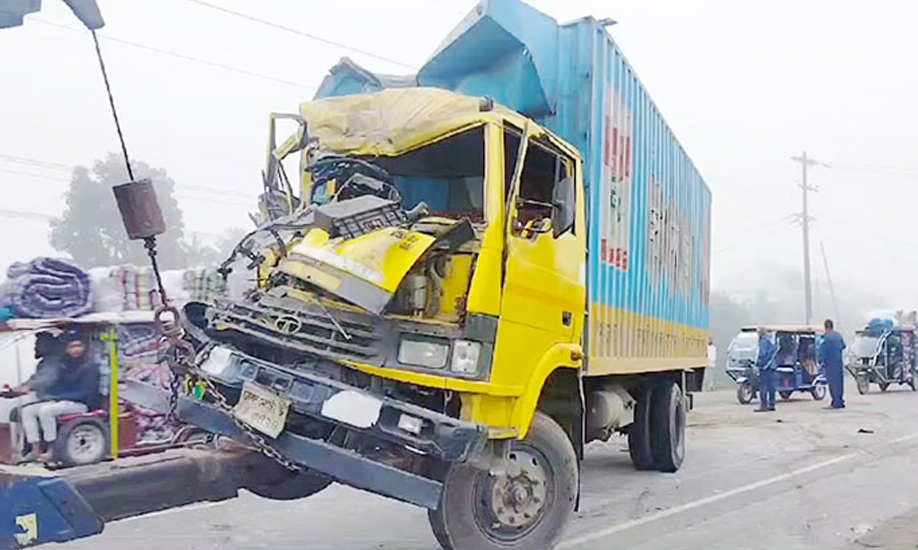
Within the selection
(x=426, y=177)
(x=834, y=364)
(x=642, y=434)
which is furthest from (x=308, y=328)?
(x=834, y=364)

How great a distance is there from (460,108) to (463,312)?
1295 millimetres

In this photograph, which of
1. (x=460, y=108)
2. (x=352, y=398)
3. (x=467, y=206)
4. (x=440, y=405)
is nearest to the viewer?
(x=352, y=398)

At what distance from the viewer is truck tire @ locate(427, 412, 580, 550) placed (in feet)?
16.8

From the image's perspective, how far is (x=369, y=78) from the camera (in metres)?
7.20

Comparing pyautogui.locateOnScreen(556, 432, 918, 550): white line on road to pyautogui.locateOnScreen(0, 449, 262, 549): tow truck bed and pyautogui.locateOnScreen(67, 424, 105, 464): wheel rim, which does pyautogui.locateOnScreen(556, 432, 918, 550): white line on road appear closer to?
pyautogui.locateOnScreen(0, 449, 262, 549): tow truck bed

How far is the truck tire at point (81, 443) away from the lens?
34.6 feet

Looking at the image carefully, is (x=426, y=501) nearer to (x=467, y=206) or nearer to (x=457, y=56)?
(x=467, y=206)

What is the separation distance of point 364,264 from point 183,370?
3.52 ft

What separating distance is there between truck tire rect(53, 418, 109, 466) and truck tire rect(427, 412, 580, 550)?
21.5ft

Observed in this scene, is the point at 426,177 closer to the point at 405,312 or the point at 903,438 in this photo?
the point at 405,312

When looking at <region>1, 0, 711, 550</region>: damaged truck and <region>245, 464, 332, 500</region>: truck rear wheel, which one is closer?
<region>1, 0, 711, 550</region>: damaged truck

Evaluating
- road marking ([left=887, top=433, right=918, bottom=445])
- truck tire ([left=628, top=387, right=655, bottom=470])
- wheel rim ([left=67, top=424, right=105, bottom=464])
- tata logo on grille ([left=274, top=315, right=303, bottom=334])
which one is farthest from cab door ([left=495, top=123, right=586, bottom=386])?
road marking ([left=887, top=433, right=918, bottom=445])

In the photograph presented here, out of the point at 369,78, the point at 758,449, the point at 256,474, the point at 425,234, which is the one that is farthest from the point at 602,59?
the point at 758,449

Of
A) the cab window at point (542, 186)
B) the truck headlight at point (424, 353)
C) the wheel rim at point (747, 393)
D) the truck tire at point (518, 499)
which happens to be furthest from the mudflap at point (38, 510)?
the wheel rim at point (747, 393)
